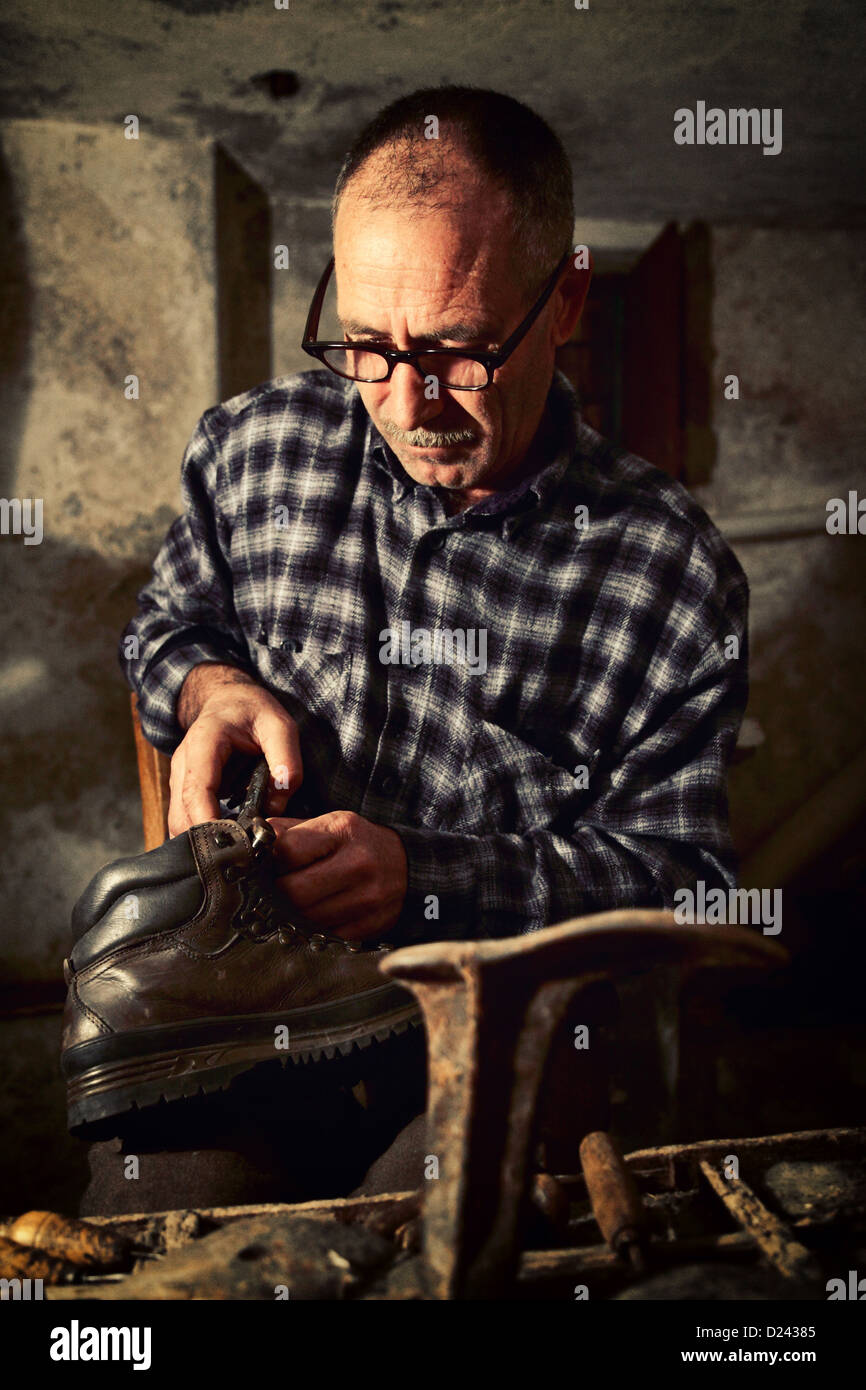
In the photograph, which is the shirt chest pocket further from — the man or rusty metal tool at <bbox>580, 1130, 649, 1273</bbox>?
rusty metal tool at <bbox>580, 1130, 649, 1273</bbox>

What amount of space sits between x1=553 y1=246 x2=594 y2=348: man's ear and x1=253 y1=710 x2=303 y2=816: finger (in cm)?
78

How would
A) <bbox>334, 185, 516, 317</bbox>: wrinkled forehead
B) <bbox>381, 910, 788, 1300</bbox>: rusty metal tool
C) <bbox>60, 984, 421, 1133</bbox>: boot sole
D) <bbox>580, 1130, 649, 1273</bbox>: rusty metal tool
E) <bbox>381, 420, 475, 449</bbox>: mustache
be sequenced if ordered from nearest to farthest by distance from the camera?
<bbox>381, 910, 788, 1300</bbox>: rusty metal tool → <bbox>580, 1130, 649, 1273</bbox>: rusty metal tool → <bbox>60, 984, 421, 1133</bbox>: boot sole → <bbox>334, 185, 516, 317</bbox>: wrinkled forehead → <bbox>381, 420, 475, 449</bbox>: mustache

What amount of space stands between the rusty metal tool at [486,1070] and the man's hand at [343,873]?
0.46 meters

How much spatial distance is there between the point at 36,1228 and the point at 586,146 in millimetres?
2897

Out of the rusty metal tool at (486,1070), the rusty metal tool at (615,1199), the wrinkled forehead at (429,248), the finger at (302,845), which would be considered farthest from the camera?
the wrinkled forehead at (429,248)

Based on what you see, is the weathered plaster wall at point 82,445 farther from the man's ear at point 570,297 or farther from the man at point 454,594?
the man's ear at point 570,297

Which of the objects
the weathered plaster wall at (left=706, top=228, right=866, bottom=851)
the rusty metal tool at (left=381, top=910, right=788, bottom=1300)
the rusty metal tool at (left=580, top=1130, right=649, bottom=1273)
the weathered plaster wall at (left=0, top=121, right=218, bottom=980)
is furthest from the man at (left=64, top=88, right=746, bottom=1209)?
the weathered plaster wall at (left=706, top=228, right=866, bottom=851)

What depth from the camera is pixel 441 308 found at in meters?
1.33

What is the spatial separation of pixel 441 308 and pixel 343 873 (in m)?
0.81

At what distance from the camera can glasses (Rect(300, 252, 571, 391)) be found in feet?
4.46

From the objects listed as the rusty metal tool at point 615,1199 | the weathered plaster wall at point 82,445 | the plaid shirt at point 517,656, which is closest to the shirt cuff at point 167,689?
the plaid shirt at point 517,656

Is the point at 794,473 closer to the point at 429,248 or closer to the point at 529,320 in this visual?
the point at 529,320

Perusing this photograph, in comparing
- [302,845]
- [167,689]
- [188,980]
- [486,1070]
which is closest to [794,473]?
[167,689]

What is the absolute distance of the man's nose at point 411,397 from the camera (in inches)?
55.1
